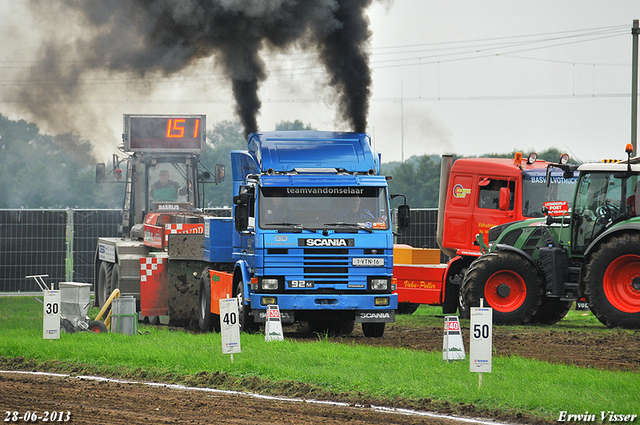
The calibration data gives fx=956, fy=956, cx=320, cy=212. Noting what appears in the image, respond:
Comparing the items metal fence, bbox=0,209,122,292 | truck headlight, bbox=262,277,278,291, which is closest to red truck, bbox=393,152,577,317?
truck headlight, bbox=262,277,278,291

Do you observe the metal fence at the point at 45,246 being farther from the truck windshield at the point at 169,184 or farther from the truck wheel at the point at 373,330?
the truck wheel at the point at 373,330

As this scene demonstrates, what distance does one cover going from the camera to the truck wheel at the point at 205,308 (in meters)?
18.7

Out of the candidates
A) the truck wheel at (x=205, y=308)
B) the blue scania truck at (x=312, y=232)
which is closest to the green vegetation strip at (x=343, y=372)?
the blue scania truck at (x=312, y=232)

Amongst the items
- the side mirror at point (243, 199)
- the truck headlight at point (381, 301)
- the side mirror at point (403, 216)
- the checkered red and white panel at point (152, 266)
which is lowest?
the truck headlight at point (381, 301)

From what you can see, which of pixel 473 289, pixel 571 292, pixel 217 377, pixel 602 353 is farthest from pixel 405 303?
pixel 217 377

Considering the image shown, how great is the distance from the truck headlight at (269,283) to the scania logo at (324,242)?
28.7 inches

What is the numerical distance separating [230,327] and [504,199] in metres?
8.62

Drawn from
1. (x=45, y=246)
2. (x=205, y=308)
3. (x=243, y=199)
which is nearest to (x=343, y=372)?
(x=243, y=199)

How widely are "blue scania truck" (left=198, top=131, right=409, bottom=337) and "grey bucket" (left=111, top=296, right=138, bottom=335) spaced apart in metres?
2.20

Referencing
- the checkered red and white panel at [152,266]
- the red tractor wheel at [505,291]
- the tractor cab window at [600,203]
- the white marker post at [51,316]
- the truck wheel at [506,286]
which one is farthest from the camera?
the checkered red and white panel at [152,266]

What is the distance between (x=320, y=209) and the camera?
15.7 meters

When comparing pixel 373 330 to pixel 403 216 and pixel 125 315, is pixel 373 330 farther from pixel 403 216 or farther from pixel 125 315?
pixel 125 315

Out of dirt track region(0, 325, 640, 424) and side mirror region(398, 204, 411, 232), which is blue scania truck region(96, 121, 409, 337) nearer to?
side mirror region(398, 204, 411, 232)

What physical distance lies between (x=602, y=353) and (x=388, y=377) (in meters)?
4.00
